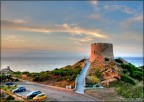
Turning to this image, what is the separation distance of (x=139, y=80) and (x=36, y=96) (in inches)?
825

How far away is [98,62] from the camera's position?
161 ft

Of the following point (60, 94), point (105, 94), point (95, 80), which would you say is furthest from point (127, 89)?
point (60, 94)

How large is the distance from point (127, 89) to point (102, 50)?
18.2m

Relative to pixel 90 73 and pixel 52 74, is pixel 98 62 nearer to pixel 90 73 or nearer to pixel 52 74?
pixel 90 73

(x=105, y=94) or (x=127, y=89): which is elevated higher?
(x=127, y=89)

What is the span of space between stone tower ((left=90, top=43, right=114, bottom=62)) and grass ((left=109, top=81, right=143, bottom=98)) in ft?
46.0

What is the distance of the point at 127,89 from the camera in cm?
3394

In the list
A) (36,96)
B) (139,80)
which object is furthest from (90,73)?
(36,96)

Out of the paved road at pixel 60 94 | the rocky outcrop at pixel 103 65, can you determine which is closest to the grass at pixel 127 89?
the rocky outcrop at pixel 103 65

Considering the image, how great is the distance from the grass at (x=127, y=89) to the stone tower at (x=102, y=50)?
1401 centimetres

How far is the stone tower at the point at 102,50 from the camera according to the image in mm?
51094

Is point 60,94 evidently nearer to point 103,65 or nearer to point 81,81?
point 81,81

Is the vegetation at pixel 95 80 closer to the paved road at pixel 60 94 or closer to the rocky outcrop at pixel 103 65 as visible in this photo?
the rocky outcrop at pixel 103 65

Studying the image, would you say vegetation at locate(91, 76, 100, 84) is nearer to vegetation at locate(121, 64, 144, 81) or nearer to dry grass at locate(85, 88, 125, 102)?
dry grass at locate(85, 88, 125, 102)
